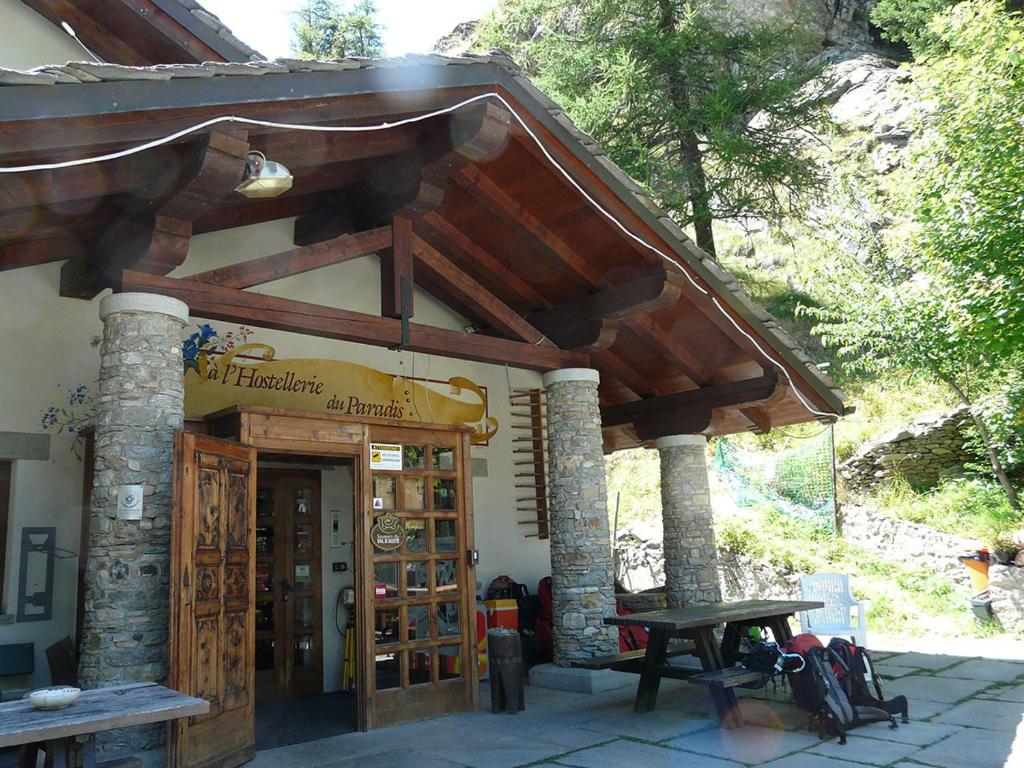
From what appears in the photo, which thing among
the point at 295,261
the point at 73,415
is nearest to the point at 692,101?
the point at 295,261

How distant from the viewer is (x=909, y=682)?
7066mm

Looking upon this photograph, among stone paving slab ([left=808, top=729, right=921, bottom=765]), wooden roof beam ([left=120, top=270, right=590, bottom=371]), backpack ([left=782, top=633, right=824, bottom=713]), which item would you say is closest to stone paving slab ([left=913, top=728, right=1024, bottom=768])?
stone paving slab ([left=808, top=729, right=921, bottom=765])

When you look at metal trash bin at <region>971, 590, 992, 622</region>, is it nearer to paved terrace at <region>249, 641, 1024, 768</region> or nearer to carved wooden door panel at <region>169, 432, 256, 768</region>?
paved terrace at <region>249, 641, 1024, 768</region>

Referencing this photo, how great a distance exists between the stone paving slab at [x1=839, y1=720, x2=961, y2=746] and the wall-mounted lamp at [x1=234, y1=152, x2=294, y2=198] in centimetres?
512

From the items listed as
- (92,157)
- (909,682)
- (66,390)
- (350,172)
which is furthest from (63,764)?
(909,682)

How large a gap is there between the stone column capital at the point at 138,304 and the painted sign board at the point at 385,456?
5.89 ft

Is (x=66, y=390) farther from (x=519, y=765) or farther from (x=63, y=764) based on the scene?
(x=519, y=765)

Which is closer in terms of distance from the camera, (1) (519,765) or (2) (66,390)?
(1) (519,765)

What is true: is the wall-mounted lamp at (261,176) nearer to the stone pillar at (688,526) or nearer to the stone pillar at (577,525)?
the stone pillar at (577,525)

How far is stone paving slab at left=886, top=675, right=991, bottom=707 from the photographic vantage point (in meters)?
6.45

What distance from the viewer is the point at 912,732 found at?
541 cm

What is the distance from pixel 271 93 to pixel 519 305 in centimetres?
386

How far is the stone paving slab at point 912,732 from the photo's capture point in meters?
5.23

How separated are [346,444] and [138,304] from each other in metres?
1.76
